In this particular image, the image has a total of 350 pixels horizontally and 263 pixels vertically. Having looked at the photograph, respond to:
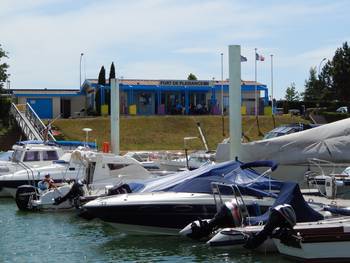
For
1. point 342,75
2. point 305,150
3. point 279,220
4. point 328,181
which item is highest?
point 342,75

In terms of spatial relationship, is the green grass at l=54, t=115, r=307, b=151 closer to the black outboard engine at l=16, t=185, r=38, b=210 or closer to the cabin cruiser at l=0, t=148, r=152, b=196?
the cabin cruiser at l=0, t=148, r=152, b=196

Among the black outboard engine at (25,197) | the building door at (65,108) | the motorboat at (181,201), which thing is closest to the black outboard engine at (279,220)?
the motorboat at (181,201)

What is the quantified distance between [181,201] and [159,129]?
41.9 meters

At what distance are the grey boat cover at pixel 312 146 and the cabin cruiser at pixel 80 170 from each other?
732 cm

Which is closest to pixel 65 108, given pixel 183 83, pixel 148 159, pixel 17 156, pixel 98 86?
pixel 98 86

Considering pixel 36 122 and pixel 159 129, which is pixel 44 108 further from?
pixel 159 129

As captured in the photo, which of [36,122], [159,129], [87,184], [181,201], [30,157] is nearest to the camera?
[181,201]

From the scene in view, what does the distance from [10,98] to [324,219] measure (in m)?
48.8

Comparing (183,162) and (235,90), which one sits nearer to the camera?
(235,90)

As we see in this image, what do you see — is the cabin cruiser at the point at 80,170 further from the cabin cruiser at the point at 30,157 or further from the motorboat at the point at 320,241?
the motorboat at the point at 320,241

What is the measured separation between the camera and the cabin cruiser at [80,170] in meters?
28.8

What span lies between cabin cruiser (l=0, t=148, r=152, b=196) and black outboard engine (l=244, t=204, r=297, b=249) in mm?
12756

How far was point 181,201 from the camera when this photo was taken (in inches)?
764

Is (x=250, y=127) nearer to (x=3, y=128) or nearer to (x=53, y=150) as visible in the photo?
(x=3, y=128)
